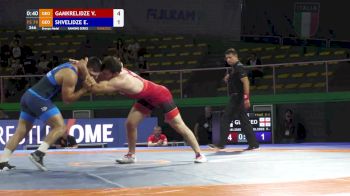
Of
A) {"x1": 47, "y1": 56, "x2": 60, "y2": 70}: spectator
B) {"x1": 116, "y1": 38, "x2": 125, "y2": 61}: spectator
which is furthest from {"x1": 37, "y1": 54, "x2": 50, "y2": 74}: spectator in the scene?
{"x1": 116, "y1": 38, "x2": 125, "y2": 61}: spectator

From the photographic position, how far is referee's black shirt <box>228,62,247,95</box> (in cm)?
891

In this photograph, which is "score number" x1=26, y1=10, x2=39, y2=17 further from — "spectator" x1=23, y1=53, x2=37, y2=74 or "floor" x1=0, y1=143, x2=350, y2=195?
"floor" x1=0, y1=143, x2=350, y2=195

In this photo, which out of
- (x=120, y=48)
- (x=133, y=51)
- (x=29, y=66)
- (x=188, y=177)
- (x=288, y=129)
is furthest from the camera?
(x=120, y=48)

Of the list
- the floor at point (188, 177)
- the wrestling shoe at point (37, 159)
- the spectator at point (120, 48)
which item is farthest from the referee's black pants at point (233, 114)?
the spectator at point (120, 48)

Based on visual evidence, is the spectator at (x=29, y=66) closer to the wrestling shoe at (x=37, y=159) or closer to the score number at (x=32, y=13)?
the score number at (x=32, y=13)

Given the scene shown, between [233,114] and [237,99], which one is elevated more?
[237,99]

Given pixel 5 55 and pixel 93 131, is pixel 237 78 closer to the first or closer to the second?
pixel 93 131

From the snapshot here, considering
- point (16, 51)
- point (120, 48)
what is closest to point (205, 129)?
point (120, 48)

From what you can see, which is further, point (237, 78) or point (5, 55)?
point (5, 55)

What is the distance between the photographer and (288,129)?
48.5 feet

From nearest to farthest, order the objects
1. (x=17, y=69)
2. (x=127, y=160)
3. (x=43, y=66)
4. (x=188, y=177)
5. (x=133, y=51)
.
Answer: (x=188, y=177)
(x=127, y=160)
(x=17, y=69)
(x=43, y=66)
(x=133, y=51)

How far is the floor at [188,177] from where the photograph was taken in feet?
15.1

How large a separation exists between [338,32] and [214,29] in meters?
5.49
